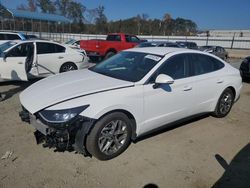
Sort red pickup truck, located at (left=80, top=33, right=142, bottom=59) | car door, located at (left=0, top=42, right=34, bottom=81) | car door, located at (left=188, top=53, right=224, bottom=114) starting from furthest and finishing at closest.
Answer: red pickup truck, located at (left=80, top=33, right=142, bottom=59) < car door, located at (left=0, top=42, right=34, bottom=81) < car door, located at (left=188, top=53, right=224, bottom=114)

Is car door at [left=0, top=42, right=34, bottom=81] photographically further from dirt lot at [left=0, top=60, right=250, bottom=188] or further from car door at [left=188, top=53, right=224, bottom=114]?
car door at [left=188, top=53, right=224, bottom=114]

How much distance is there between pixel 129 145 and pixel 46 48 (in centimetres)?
567

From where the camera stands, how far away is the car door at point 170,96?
3943 millimetres

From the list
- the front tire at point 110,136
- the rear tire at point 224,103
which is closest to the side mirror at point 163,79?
the front tire at point 110,136

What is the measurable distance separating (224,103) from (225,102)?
39 millimetres

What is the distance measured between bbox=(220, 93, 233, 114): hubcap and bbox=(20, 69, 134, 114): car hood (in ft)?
8.74

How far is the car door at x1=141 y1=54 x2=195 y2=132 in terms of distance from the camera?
3.94 metres

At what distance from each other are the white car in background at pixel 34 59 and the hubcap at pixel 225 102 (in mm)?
5229

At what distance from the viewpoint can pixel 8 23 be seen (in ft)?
129

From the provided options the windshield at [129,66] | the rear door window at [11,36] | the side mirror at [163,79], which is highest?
the rear door window at [11,36]

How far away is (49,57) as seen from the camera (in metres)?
8.41

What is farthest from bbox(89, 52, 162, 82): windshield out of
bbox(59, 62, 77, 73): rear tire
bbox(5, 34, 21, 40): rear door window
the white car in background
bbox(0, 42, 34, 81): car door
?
bbox(5, 34, 21, 40): rear door window

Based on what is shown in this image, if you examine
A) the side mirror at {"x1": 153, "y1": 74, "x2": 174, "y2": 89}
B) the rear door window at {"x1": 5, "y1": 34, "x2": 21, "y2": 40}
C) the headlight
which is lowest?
the headlight

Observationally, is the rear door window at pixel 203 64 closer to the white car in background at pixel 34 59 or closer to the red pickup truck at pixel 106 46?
the white car in background at pixel 34 59
